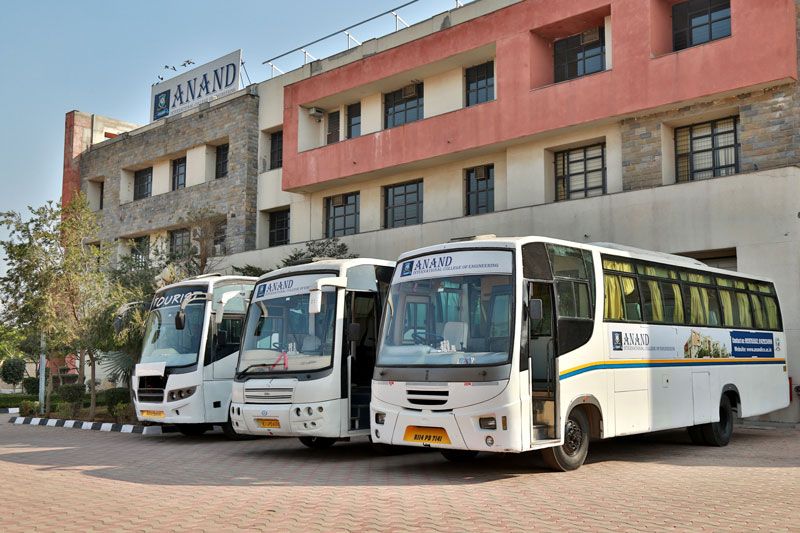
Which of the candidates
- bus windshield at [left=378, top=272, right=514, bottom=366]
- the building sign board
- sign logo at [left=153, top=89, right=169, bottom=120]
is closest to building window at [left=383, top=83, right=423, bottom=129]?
the building sign board

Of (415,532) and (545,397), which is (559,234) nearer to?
(545,397)

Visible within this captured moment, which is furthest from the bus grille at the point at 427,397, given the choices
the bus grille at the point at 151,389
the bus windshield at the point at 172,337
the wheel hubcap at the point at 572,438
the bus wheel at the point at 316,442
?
the bus grille at the point at 151,389

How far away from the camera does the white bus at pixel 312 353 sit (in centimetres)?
1271

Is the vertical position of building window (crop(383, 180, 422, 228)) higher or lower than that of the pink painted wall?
lower

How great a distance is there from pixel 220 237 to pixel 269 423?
71.9ft

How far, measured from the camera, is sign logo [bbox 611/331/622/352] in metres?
11.8

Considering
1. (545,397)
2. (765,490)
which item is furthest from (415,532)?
(765,490)

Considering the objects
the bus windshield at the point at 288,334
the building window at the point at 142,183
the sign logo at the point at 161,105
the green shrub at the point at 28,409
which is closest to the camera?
the bus windshield at the point at 288,334

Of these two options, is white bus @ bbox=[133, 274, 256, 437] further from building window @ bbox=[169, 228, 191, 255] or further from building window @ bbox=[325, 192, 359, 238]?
building window @ bbox=[169, 228, 191, 255]

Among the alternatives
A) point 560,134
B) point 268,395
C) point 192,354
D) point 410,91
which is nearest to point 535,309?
point 268,395

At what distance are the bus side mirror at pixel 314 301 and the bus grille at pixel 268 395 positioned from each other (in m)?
1.37

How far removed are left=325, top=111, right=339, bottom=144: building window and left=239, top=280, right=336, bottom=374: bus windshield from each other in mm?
17614

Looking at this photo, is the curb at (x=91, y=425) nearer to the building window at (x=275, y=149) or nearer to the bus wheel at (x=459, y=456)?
the bus wheel at (x=459, y=456)

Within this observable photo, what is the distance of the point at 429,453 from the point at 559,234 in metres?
9.43
